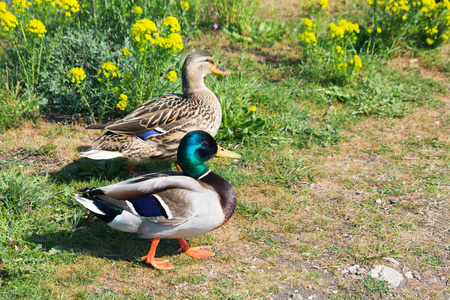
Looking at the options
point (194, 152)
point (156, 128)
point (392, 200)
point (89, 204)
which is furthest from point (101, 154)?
point (392, 200)

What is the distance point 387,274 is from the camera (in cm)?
349

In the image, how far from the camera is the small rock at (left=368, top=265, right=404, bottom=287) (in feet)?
11.3

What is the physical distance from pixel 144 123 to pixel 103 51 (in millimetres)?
1741

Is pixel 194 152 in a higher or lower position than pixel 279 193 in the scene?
higher

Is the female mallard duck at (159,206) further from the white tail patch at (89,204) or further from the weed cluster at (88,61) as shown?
the weed cluster at (88,61)

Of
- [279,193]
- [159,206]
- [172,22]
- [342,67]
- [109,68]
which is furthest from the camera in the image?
[342,67]

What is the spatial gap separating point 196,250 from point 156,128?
1.37m

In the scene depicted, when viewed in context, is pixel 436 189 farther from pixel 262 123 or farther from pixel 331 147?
pixel 262 123

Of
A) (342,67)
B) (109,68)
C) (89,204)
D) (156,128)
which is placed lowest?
(89,204)

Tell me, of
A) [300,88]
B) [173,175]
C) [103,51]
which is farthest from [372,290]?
[103,51]

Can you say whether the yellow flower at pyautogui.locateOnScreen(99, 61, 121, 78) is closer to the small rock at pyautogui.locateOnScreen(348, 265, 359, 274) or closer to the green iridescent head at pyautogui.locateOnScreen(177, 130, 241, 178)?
the green iridescent head at pyautogui.locateOnScreen(177, 130, 241, 178)

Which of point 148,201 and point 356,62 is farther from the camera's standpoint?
point 356,62

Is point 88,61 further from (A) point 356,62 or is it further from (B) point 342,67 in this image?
(A) point 356,62

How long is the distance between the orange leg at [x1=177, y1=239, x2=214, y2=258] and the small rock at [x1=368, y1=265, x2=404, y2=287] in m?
1.31
